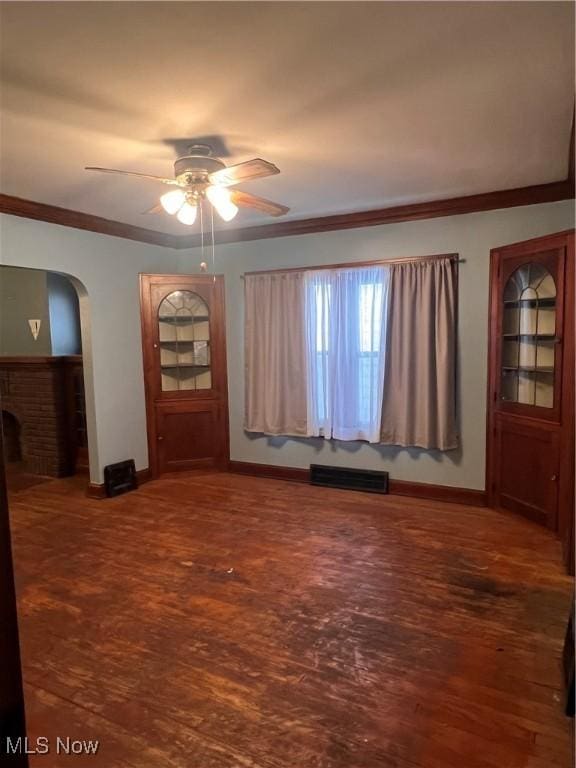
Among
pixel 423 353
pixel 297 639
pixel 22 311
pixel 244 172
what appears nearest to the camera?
pixel 297 639

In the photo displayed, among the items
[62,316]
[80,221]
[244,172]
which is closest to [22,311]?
[62,316]

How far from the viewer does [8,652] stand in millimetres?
741

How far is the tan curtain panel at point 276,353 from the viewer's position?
473 cm

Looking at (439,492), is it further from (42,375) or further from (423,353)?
(42,375)

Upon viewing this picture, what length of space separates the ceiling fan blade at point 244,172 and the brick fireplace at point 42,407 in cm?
339

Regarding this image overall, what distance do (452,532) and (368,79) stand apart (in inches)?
119

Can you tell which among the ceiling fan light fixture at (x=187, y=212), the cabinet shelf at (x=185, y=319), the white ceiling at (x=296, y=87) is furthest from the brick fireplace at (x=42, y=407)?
the ceiling fan light fixture at (x=187, y=212)

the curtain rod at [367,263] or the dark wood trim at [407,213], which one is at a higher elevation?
the dark wood trim at [407,213]

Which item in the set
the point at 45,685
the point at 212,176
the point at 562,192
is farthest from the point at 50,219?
the point at 562,192

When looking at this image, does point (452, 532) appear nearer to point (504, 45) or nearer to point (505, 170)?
point (505, 170)

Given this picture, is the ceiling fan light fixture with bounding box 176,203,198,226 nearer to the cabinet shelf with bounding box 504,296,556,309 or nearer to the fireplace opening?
the cabinet shelf with bounding box 504,296,556,309

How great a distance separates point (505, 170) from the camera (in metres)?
3.28

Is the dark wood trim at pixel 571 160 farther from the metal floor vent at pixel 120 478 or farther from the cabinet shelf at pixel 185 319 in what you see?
the metal floor vent at pixel 120 478

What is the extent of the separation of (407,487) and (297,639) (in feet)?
7.72
